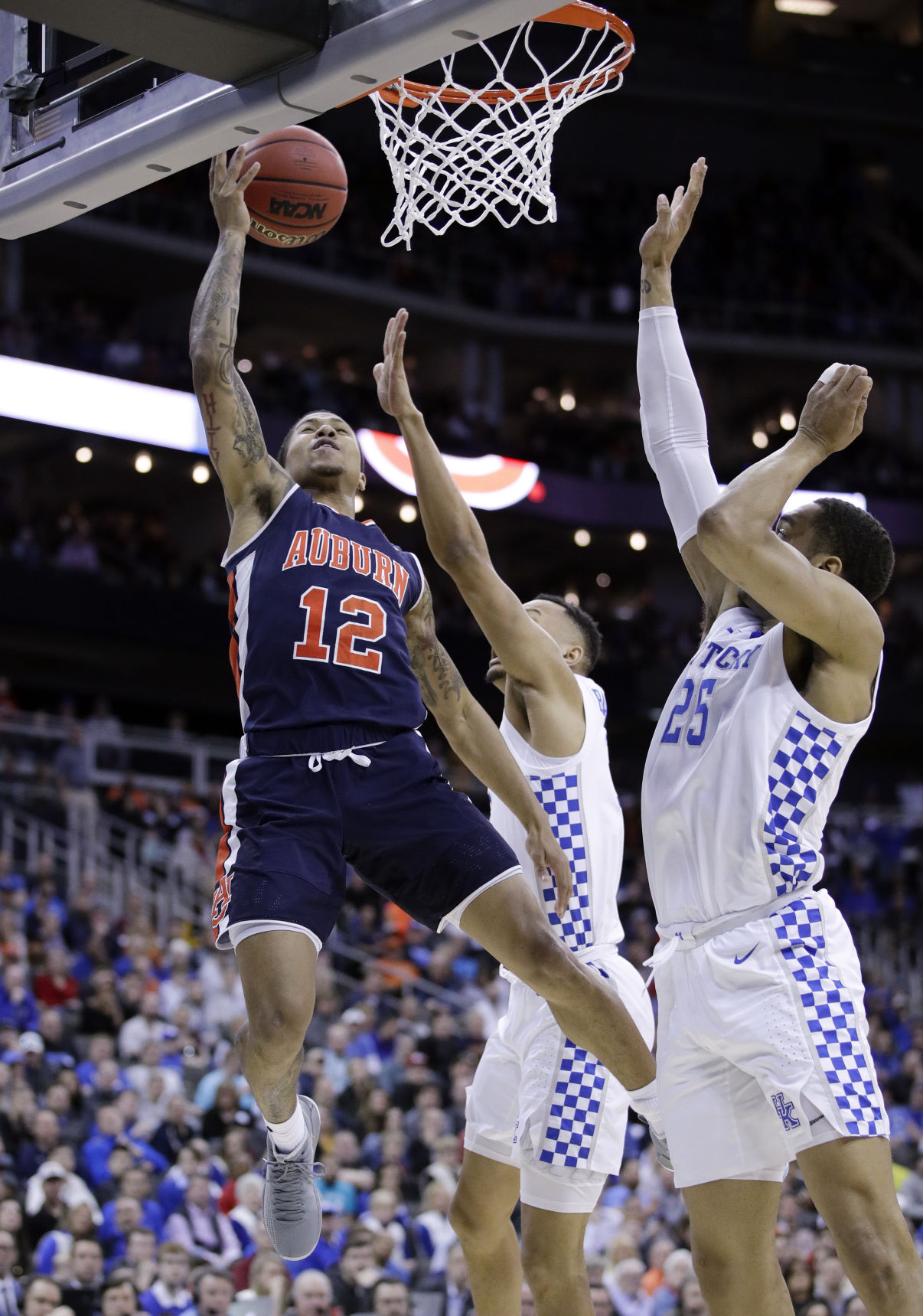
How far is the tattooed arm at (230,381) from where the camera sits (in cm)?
505

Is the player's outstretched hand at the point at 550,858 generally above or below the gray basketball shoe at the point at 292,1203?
above

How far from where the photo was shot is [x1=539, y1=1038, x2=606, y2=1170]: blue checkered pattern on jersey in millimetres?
4953

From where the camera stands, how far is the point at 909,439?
3055 cm

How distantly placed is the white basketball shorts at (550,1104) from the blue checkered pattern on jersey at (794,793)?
1185 mm

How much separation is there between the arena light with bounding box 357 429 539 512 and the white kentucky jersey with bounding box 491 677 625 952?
18.2 metres

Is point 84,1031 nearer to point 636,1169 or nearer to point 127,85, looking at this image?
point 636,1169

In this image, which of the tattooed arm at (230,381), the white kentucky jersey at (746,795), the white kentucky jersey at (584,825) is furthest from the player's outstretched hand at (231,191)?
the white kentucky jersey at (746,795)

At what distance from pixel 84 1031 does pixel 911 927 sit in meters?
13.1

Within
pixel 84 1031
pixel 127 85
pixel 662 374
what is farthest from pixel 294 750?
pixel 84 1031

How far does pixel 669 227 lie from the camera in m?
4.92

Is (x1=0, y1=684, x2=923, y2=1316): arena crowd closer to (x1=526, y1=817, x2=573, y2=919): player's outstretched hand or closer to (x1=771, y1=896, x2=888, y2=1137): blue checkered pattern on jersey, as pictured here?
(x1=526, y1=817, x2=573, y2=919): player's outstretched hand

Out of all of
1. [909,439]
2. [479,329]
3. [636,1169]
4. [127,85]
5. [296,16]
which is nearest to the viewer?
[296,16]

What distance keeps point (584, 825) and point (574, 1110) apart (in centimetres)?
99

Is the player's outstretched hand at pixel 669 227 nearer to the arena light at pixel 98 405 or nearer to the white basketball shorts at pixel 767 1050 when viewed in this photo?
the white basketball shorts at pixel 767 1050
